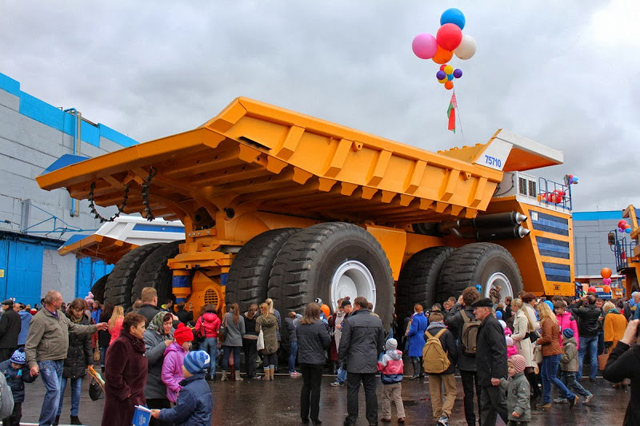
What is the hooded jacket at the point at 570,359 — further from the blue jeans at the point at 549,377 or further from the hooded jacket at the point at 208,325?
the hooded jacket at the point at 208,325

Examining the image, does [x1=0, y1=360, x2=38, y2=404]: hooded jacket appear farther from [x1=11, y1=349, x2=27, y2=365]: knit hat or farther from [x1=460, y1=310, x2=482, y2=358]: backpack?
[x1=460, y1=310, x2=482, y2=358]: backpack

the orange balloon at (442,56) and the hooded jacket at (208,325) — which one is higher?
→ the orange balloon at (442,56)

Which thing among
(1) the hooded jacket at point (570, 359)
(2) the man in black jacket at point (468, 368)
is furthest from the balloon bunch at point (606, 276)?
(2) the man in black jacket at point (468, 368)

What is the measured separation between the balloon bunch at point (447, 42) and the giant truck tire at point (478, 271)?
3.95 meters

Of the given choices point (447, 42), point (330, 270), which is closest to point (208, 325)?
point (330, 270)

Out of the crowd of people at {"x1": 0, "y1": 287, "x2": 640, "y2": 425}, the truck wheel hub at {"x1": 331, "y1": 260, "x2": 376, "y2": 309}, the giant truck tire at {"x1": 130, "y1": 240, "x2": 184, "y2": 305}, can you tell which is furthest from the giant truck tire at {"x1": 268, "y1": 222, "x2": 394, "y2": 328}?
the giant truck tire at {"x1": 130, "y1": 240, "x2": 184, "y2": 305}

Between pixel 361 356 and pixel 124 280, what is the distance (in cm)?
673

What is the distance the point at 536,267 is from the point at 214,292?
24.5 feet

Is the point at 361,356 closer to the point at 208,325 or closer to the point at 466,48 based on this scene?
the point at 208,325

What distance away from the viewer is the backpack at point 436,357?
6234mm

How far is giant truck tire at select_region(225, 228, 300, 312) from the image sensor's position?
930cm

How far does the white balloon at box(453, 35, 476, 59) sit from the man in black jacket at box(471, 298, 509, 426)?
8080 millimetres

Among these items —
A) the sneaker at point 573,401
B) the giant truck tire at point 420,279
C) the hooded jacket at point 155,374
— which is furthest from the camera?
the giant truck tire at point 420,279

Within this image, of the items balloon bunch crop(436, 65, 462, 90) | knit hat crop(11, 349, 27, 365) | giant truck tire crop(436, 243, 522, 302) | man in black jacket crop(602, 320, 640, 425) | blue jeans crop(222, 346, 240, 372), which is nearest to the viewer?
man in black jacket crop(602, 320, 640, 425)
